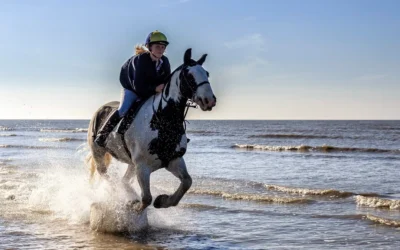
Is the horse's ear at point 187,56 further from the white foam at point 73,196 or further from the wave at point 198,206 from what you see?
the wave at point 198,206

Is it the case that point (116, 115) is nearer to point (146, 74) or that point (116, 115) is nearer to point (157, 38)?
point (146, 74)

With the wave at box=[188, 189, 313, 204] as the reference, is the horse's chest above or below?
above

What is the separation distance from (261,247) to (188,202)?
4372mm

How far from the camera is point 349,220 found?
33.2 ft

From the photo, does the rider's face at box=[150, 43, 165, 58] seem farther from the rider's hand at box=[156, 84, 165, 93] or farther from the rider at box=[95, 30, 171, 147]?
the rider's hand at box=[156, 84, 165, 93]

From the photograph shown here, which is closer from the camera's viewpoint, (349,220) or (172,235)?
(172,235)

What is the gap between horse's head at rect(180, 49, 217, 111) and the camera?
626cm

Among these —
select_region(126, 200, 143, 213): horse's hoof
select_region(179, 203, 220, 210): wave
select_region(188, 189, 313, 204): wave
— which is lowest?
select_region(179, 203, 220, 210): wave

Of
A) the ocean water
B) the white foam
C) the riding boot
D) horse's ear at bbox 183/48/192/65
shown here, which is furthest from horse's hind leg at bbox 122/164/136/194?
horse's ear at bbox 183/48/192/65

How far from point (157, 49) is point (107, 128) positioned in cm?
160

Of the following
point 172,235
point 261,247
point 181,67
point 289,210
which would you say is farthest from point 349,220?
point 181,67

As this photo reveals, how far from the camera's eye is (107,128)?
27.5ft

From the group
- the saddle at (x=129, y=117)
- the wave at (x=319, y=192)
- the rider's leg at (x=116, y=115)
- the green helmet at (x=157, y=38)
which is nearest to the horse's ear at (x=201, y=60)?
the green helmet at (x=157, y=38)

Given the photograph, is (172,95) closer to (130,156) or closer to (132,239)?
(130,156)
